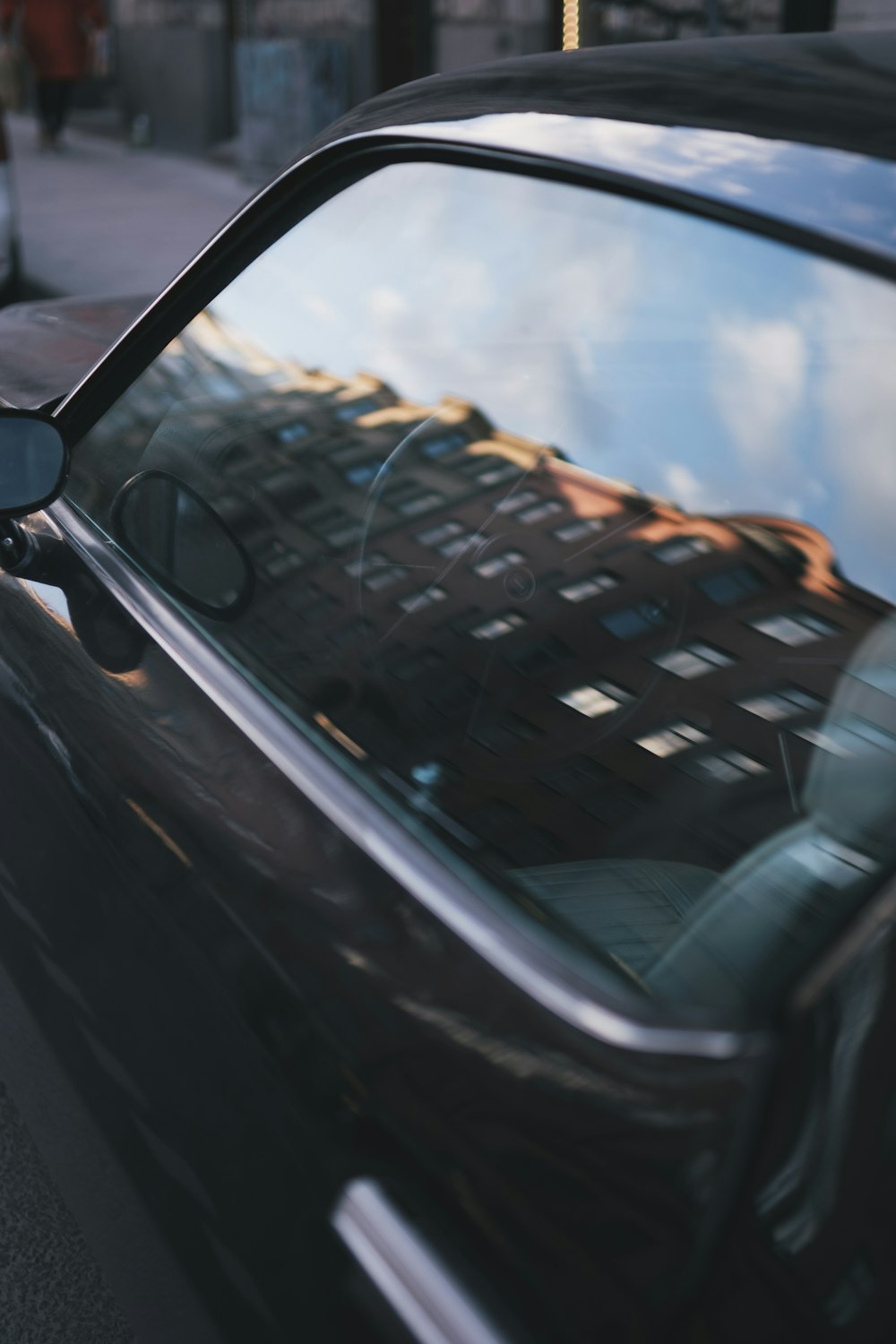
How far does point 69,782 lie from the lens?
57.4 inches

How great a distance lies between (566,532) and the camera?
5.78 ft

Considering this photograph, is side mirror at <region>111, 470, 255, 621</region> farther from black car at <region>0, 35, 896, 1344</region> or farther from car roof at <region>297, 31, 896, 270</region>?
car roof at <region>297, 31, 896, 270</region>

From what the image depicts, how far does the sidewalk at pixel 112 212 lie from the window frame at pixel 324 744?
4784 millimetres

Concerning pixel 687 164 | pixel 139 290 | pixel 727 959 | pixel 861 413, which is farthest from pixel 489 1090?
pixel 139 290

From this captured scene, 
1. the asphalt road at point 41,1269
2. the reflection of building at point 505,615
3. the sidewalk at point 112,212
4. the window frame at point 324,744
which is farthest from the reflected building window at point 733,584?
the sidewalk at point 112,212

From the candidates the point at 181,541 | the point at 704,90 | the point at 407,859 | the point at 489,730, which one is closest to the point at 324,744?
the point at 407,859

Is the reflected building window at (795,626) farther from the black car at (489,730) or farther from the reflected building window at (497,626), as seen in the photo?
the reflected building window at (497,626)

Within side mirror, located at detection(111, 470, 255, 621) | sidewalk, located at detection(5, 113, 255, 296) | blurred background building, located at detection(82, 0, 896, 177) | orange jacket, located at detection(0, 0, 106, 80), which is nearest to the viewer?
side mirror, located at detection(111, 470, 255, 621)

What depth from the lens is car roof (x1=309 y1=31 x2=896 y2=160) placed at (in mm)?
1146

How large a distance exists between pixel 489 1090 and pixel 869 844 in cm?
34

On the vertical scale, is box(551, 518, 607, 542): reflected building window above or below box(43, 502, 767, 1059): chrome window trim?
above

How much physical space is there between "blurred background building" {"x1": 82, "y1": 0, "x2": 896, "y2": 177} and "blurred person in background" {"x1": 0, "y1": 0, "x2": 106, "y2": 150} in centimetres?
63

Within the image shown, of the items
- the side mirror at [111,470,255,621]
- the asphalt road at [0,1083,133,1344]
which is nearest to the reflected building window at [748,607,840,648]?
the side mirror at [111,470,255,621]

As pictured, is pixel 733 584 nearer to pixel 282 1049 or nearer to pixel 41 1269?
pixel 282 1049
